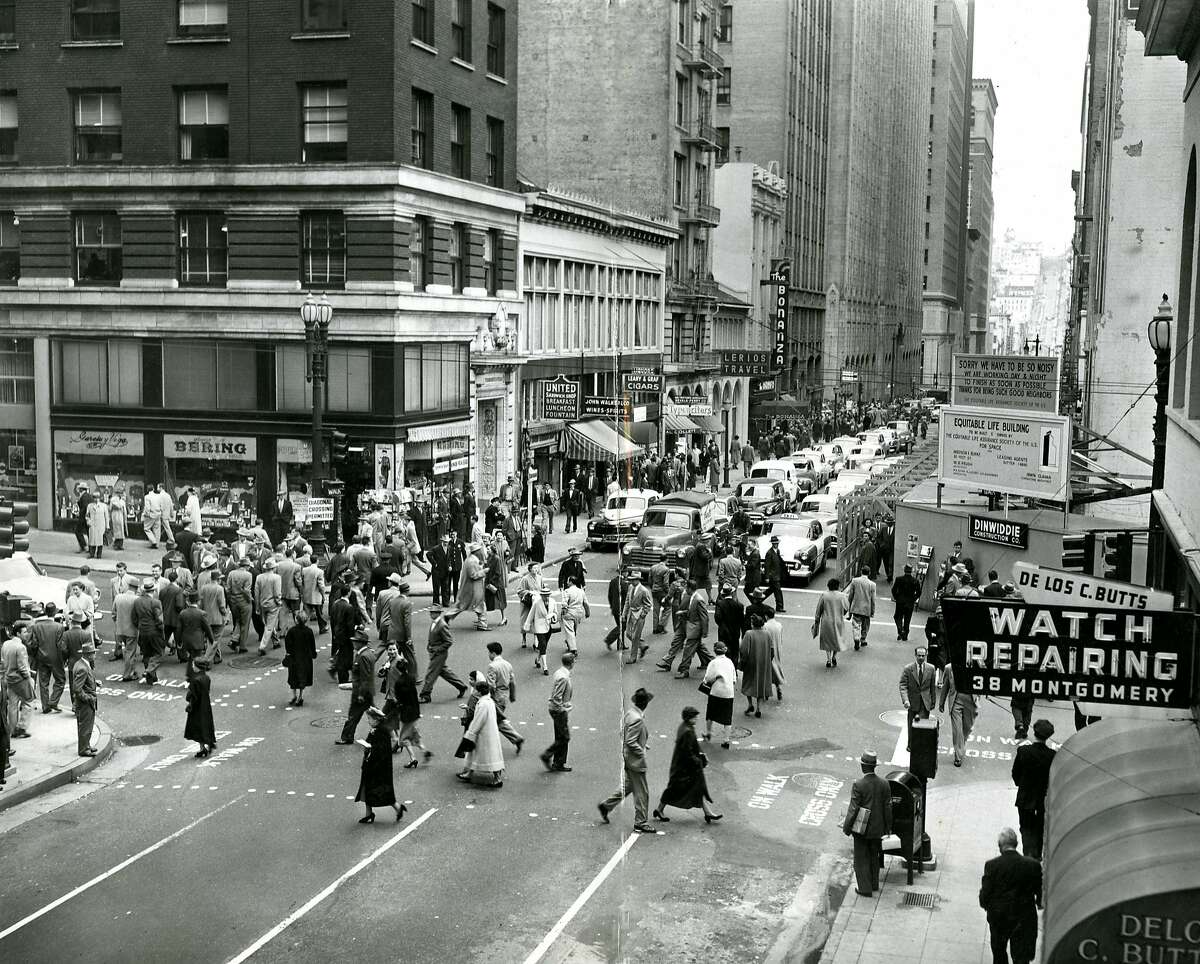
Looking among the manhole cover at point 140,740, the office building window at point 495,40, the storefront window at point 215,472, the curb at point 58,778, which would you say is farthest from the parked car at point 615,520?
the curb at point 58,778

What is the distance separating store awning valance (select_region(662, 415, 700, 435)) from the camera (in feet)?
191

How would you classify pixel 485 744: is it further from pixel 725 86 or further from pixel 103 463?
pixel 725 86

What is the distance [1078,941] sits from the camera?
798 cm

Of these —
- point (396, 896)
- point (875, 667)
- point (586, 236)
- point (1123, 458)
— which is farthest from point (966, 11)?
point (396, 896)

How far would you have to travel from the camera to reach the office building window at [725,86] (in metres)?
71.4

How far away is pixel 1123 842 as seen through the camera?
843 cm

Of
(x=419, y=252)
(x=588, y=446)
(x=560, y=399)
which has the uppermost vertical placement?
(x=419, y=252)

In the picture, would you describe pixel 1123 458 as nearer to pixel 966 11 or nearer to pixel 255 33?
pixel 255 33

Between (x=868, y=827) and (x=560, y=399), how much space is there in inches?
1233

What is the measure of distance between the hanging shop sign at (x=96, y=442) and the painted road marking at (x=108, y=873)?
2179cm

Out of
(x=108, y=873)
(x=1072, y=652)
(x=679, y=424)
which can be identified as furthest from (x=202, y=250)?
(x=1072, y=652)

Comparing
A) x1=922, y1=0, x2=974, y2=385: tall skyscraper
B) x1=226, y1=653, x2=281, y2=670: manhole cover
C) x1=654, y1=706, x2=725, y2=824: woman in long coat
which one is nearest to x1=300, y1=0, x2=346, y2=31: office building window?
x1=226, y1=653, x2=281, y2=670: manhole cover

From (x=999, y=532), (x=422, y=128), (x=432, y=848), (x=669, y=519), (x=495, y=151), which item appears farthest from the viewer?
(x=495, y=151)

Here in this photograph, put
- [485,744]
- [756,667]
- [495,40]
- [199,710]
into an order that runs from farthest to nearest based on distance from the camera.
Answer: [495,40] < [756,667] < [199,710] < [485,744]
